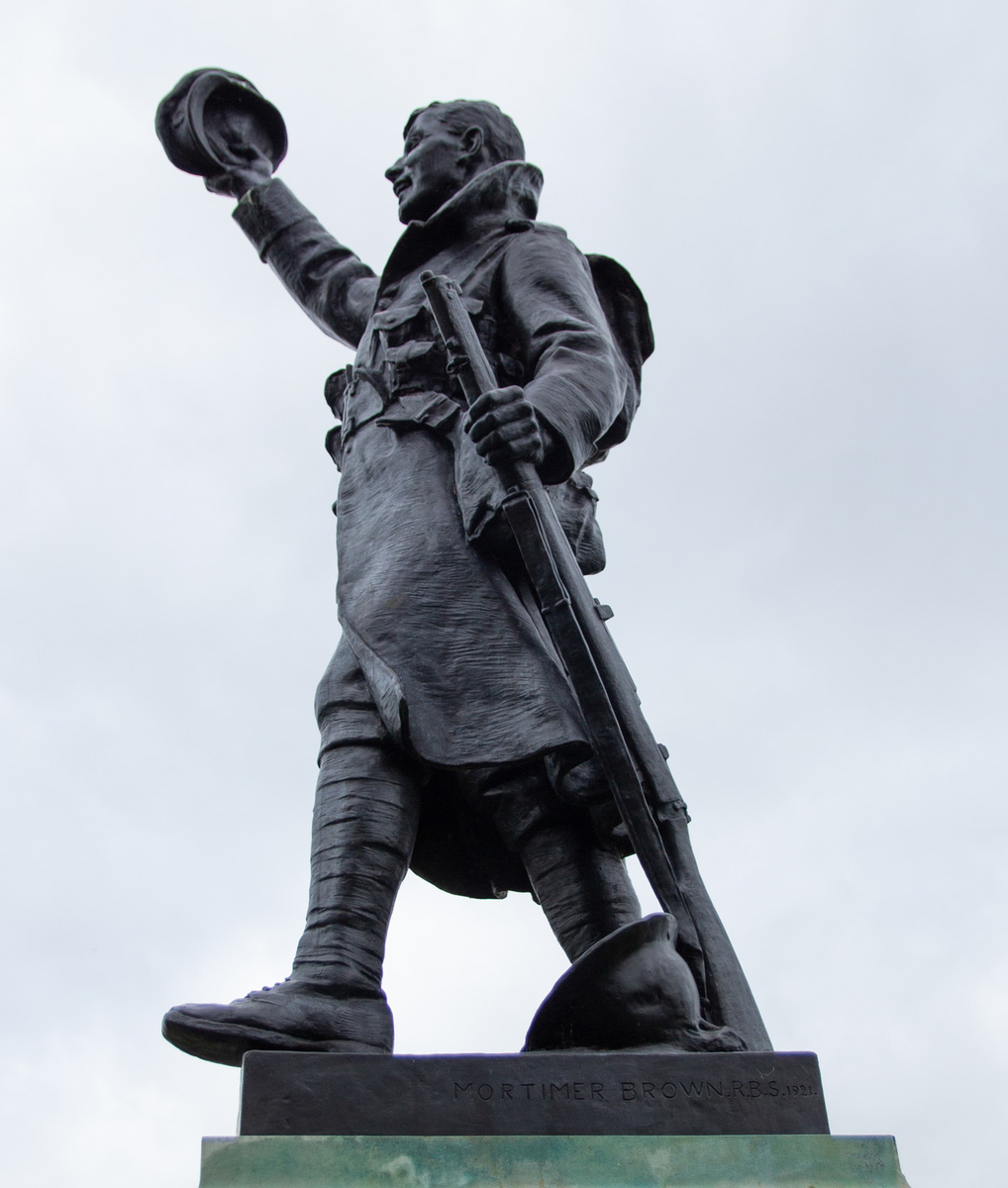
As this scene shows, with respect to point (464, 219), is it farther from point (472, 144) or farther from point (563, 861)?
point (563, 861)

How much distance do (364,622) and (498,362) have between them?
4.17 feet

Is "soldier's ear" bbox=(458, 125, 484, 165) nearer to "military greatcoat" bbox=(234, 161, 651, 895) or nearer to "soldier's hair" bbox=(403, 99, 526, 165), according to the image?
"soldier's hair" bbox=(403, 99, 526, 165)

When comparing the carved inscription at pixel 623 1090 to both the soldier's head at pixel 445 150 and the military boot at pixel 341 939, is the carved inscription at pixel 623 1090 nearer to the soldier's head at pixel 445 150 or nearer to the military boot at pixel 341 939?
the military boot at pixel 341 939

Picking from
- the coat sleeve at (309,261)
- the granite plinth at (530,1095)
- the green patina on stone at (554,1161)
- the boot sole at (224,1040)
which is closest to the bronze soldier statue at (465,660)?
the boot sole at (224,1040)

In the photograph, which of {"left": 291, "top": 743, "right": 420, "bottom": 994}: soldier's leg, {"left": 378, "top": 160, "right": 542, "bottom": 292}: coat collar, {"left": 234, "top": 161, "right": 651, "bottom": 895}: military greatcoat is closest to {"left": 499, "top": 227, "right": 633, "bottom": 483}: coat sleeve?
{"left": 234, "top": 161, "right": 651, "bottom": 895}: military greatcoat

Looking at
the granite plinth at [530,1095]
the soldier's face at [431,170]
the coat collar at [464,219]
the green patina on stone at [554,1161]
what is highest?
the soldier's face at [431,170]

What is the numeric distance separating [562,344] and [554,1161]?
2.77 meters

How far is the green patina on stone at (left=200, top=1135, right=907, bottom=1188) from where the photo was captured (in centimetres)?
312

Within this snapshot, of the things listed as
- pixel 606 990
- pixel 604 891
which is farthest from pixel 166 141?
pixel 606 990

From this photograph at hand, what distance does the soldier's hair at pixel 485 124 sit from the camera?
20.0ft

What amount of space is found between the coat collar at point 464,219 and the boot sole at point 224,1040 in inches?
124

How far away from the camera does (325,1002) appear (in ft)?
12.4

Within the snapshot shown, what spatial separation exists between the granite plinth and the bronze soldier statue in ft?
0.45

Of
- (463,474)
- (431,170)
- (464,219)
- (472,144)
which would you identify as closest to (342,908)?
(463,474)
